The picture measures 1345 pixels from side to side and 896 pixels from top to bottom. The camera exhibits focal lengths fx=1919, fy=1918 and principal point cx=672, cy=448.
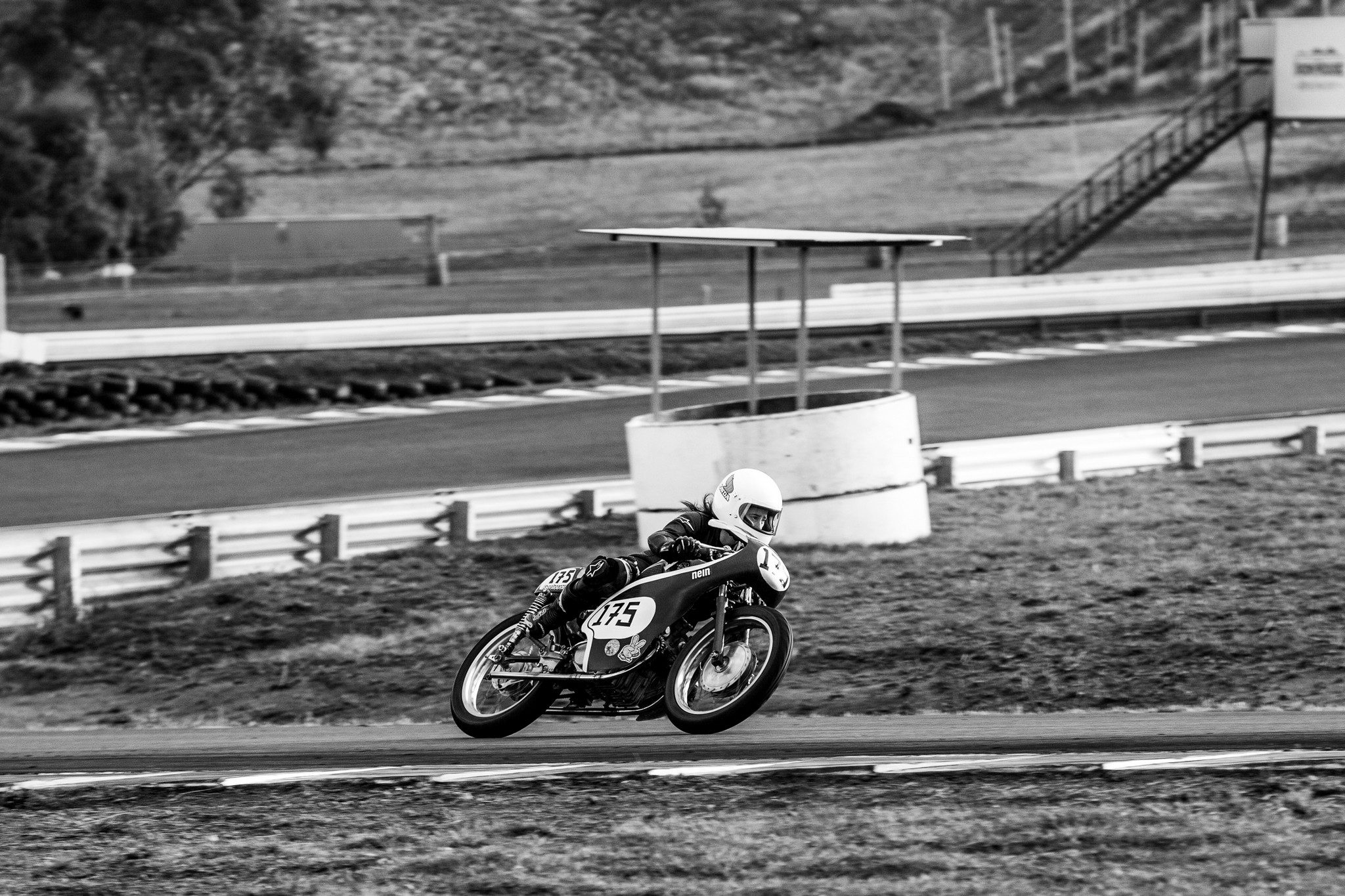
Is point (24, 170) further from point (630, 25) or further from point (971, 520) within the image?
point (630, 25)

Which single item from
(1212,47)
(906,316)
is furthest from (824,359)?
(1212,47)

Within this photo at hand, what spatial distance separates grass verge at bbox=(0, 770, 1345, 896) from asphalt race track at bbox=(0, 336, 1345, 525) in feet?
39.3

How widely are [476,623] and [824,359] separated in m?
15.0

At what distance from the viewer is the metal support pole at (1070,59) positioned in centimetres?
7988

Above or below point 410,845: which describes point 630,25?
above

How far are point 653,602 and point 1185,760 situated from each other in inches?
105

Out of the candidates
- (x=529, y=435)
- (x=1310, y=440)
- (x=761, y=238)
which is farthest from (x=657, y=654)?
(x=529, y=435)

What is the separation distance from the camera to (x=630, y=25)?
94.5 metres

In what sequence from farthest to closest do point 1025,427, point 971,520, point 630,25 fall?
point 630,25 < point 1025,427 < point 971,520

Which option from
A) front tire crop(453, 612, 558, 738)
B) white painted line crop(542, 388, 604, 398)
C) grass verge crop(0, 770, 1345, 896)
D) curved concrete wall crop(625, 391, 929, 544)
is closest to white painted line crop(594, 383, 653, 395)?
white painted line crop(542, 388, 604, 398)

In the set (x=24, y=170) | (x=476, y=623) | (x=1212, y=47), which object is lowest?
(x=476, y=623)

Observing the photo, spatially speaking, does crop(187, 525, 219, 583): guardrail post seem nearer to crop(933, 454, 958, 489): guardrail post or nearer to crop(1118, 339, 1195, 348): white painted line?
crop(933, 454, 958, 489): guardrail post

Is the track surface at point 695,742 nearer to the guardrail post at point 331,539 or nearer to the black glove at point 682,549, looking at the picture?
the black glove at point 682,549

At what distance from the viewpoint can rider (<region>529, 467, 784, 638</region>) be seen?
9508 mm
